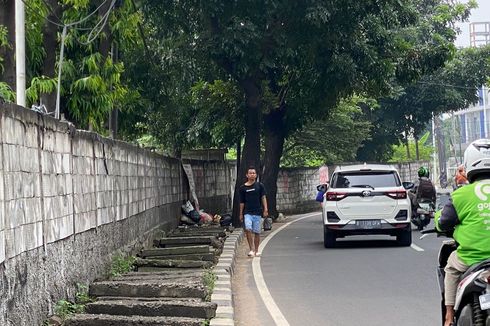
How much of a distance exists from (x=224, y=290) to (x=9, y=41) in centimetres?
474

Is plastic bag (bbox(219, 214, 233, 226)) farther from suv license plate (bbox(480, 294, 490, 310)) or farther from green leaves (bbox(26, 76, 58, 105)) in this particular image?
suv license plate (bbox(480, 294, 490, 310))

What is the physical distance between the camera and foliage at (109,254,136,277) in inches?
471

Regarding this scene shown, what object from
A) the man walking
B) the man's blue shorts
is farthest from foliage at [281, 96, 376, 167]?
the man's blue shorts

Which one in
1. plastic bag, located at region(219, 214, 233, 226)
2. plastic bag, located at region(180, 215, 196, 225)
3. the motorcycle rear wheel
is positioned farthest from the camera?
plastic bag, located at region(219, 214, 233, 226)

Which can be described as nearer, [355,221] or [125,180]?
[125,180]

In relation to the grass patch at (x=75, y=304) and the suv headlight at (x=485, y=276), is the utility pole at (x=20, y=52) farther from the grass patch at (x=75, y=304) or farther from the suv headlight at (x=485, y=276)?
the suv headlight at (x=485, y=276)

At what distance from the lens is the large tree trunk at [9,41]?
468 inches

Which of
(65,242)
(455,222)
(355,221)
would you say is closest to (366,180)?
(355,221)

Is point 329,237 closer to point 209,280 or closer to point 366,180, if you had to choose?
point 366,180

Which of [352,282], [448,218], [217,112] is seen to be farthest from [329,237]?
[448,218]

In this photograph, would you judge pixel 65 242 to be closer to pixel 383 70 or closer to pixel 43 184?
pixel 43 184

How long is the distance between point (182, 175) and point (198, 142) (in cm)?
855

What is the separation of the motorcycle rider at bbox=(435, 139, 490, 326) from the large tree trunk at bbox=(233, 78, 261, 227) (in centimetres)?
1845

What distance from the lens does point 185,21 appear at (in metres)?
24.1
